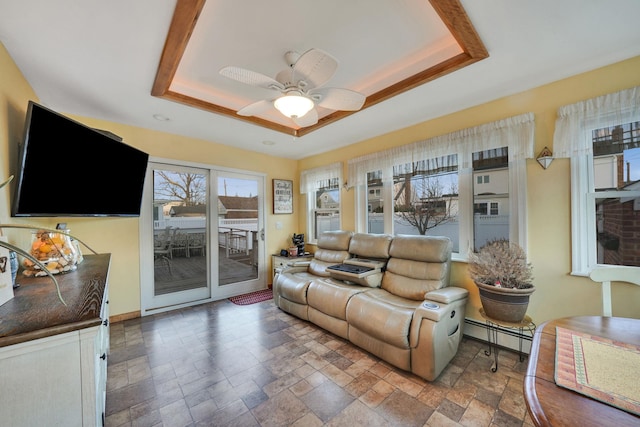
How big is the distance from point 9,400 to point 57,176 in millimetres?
1455

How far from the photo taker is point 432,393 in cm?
182

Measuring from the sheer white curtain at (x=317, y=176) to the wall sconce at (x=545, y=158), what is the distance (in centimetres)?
243

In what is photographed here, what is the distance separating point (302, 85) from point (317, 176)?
100 inches

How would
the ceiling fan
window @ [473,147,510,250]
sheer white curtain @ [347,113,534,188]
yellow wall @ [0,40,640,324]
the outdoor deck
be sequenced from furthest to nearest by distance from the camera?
the outdoor deck < window @ [473,147,510,250] < sheer white curtain @ [347,113,534,188] < yellow wall @ [0,40,640,324] < the ceiling fan

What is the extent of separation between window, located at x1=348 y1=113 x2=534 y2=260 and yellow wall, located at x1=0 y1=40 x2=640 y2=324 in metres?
0.12

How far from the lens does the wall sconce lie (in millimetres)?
2115

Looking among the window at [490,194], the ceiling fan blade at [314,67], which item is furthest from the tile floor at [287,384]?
the ceiling fan blade at [314,67]

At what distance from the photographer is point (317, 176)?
4.35 m

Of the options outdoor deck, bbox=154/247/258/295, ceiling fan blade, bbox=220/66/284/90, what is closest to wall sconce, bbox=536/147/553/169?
ceiling fan blade, bbox=220/66/284/90

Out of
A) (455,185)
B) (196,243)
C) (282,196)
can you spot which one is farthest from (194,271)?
(455,185)

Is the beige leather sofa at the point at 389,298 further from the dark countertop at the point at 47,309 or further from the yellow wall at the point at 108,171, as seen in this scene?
the dark countertop at the point at 47,309

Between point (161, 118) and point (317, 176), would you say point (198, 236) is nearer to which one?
point (161, 118)

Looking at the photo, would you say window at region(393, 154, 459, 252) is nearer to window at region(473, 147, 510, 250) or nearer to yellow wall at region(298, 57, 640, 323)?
window at region(473, 147, 510, 250)

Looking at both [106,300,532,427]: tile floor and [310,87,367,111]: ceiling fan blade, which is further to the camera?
[310,87,367,111]: ceiling fan blade
